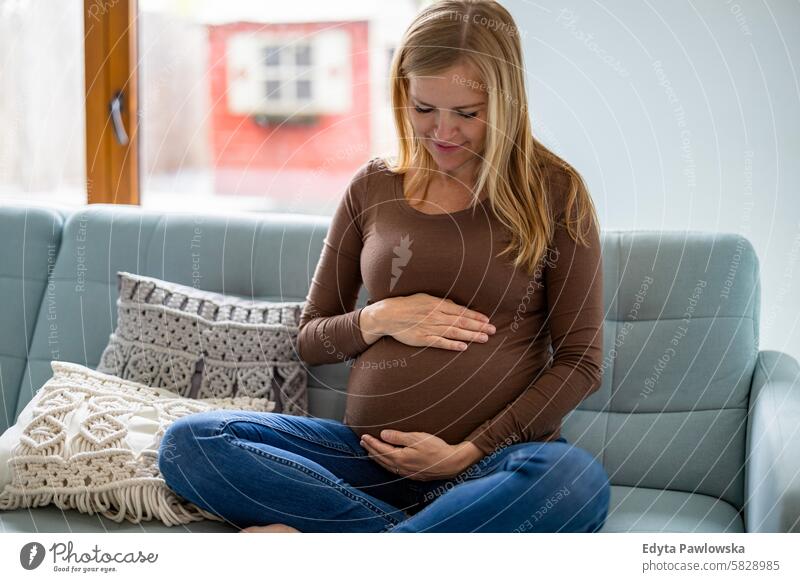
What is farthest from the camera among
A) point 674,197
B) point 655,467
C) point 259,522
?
point 674,197

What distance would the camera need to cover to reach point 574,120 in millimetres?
1627

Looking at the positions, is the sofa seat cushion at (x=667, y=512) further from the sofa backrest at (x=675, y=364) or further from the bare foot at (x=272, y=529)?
the bare foot at (x=272, y=529)

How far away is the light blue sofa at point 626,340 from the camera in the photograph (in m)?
1.29

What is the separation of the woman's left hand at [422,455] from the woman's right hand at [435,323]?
0.42 ft

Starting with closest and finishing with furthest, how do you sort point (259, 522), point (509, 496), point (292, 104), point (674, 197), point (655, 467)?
1. point (509, 496)
2. point (259, 522)
3. point (655, 467)
4. point (674, 197)
5. point (292, 104)

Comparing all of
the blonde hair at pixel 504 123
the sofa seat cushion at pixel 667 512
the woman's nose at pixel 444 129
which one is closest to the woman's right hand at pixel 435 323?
the blonde hair at pixel 504 123

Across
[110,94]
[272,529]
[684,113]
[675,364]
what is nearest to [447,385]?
[272,529]

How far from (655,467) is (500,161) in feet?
1.76

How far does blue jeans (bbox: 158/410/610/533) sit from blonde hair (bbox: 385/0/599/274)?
28cm

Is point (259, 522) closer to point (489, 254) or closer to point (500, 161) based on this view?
point (489, 254)
